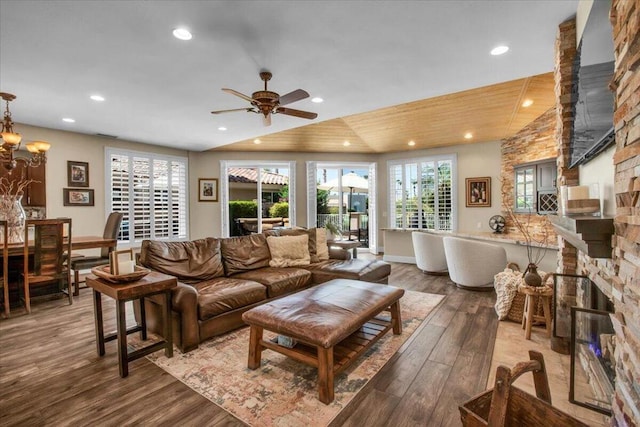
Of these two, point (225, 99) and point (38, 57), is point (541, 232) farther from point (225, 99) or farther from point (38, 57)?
point (38, 57)

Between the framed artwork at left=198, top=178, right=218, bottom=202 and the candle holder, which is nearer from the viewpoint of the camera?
the candle holder

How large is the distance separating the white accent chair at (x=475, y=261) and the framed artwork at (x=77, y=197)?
21.2ft

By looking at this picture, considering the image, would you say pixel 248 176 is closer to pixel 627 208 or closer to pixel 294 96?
pixel 294 96

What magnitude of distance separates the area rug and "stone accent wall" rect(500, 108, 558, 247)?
3725 millimetres

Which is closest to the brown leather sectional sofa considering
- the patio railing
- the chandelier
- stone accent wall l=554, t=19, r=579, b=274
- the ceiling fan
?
the ceiling fan

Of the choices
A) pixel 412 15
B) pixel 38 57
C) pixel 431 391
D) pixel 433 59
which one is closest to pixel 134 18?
pixel 38 57

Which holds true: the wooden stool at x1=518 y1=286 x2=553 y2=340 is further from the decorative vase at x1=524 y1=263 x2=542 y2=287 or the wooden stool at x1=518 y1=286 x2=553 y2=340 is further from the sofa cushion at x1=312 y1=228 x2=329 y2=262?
the sofa cushion at x1=312 y1=228 x2=329 y2=262

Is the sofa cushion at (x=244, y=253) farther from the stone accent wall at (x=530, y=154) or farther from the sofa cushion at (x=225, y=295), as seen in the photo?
the stone accent wall at (x=530, y=154)

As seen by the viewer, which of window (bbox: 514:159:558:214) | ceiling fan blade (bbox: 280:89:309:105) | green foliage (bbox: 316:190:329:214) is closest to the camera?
ceiling fan blade (bbox: 280:89:309:105)

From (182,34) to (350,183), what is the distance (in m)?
6.34

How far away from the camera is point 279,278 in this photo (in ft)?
11.7

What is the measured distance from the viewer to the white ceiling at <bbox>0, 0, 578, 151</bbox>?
7.04 ft

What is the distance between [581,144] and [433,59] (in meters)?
1.48

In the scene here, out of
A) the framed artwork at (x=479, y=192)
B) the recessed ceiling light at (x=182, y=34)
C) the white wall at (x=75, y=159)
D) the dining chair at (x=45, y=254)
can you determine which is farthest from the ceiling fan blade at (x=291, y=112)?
the framed artwork at (x=479, y=192)
